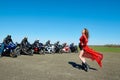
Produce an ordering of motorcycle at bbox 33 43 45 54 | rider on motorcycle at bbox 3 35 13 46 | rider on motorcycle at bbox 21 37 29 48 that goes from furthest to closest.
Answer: motorcycle at bbox 33 43 45 54
rider on motorcycle at bbox 21 37 29 48
rider on motorcycle at bbox 3 35 13 46

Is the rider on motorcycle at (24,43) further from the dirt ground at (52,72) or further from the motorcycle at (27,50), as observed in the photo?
the dirt ground at (52,72)

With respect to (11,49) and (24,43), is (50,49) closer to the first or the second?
(24,43)

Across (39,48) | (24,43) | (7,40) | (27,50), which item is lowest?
(27,50)

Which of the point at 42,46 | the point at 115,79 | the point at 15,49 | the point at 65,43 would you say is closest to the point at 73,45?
the point at 65,43

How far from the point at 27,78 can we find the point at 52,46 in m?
19.4

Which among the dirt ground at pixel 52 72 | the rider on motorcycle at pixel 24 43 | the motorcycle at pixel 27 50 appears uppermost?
the rider on motorcycle at pixel 24 43

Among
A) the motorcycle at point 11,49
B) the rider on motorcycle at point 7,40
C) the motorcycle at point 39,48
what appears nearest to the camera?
the rider on motorcycle at point 7,40

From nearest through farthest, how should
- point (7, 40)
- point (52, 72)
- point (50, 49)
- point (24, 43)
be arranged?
1. point (52, 72)
2. point (7, 40)
3. point (24, 43)
4. point (50, 49)

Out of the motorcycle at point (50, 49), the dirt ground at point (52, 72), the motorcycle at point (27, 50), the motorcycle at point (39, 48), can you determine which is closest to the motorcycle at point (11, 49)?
the motorcycle at point (27, 50)

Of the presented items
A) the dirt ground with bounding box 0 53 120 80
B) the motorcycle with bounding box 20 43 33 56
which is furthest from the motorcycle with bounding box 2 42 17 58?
the dirt ground with bounding box 0 53 120 80

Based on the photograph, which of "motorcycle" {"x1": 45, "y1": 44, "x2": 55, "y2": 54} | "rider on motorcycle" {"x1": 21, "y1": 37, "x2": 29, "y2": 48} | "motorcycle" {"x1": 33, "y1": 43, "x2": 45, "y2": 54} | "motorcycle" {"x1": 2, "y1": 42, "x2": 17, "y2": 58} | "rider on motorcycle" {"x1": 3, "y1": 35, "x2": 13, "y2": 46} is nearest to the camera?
"rider on motorcycle" {"x1": 3, "y1": 35, "x2": 13, "y2": 46}

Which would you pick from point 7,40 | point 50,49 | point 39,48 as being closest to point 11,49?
point 7,40

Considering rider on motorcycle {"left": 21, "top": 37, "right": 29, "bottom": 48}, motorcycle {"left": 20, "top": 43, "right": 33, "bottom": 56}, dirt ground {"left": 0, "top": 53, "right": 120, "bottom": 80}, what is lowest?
dirt ground {"left": 0, "top": 53, "right": 120, "bottom": 80}

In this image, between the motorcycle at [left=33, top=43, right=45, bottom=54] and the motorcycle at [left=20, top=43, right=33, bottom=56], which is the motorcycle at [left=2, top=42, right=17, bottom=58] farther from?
the motorcycle at [left=33, top=43, right=45, bottom=54]
